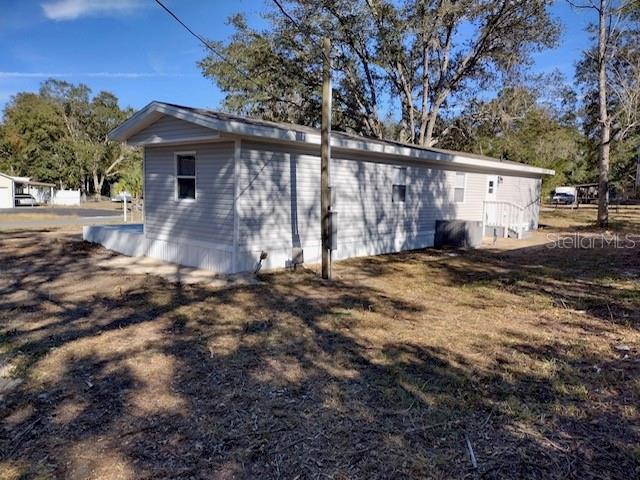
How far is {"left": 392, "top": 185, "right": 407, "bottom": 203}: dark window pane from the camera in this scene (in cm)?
1112

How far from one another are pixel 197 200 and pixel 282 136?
208cm

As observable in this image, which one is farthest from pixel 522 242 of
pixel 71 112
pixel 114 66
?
pixel 71 112

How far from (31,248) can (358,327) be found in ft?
29.6

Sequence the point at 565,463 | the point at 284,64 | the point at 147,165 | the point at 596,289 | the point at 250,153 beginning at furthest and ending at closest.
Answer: the point at 284,64 → the point at 147,165 → the point at 250,153 → the point at 596,289 → the point at 565,463

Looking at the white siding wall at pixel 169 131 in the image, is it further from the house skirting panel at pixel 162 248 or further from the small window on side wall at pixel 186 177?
the house skirting panel at pixel 162 248

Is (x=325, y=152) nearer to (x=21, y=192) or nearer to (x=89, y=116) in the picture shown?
(x=21, y=192)

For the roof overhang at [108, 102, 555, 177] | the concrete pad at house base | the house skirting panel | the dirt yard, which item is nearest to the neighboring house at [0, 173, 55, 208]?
the house skirting panel

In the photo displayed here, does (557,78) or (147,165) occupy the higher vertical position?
(557,78)

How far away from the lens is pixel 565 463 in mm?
2494

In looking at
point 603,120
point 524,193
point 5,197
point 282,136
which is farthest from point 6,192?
point 603,120

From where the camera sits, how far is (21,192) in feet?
151

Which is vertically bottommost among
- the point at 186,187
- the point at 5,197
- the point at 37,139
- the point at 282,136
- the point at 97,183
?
the point at 186,187

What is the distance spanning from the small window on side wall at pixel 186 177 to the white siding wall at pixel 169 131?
0.44 meters

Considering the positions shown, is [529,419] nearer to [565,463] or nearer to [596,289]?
[565,463]
